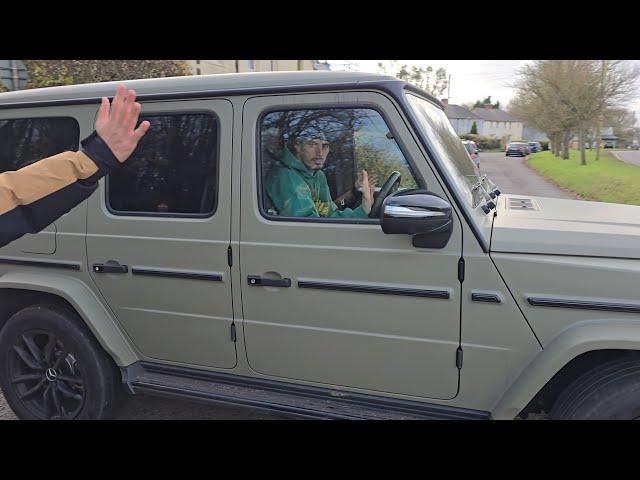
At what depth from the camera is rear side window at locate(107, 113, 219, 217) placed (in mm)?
2654

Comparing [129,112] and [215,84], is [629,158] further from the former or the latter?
[129,112]

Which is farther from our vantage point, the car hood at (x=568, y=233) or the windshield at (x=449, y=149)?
the windshield at (x=449, y=149)

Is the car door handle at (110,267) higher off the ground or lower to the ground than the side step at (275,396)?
higher

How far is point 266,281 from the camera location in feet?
8.29

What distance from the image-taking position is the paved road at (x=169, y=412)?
130 inches

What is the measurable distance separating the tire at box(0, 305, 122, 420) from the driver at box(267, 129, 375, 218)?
60.9 inches

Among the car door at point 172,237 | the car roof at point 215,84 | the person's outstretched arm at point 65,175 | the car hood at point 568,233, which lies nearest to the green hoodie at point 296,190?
the car door at point 172,237

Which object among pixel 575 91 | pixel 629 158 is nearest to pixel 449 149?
pixel 575 91

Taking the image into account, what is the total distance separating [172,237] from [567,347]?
6.83 feet

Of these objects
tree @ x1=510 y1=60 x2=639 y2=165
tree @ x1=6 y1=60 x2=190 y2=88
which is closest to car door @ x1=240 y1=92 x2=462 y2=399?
tree @ x1=6 y1=60 x2=190 y2=88

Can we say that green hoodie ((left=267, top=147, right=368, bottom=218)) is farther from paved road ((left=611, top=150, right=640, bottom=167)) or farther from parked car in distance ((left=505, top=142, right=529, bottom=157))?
parked car in distance ((left=505, top=142, right=529, bottom=157))

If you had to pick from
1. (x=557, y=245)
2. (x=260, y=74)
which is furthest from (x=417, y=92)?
(x=557, y=245)

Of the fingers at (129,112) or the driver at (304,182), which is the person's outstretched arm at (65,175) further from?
the driver at (304,182)

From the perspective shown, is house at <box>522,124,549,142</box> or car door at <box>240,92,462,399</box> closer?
car door at <box>240,92,462,399</box>
